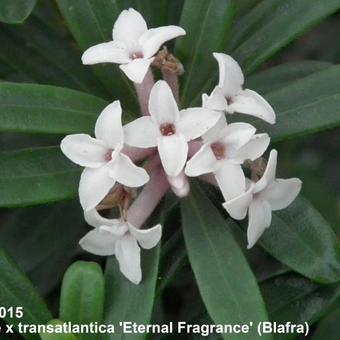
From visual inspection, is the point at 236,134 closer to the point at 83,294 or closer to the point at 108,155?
the point at 108,155

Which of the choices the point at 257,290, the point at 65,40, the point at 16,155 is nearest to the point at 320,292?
the point at 257,290

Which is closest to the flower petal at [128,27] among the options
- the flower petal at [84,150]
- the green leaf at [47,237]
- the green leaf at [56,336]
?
the flower petal at [84,150]

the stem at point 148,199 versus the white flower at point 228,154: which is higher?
the white flower at point 228,154

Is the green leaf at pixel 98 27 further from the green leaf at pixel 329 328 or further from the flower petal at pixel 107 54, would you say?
the green leaf at pixel 329 328

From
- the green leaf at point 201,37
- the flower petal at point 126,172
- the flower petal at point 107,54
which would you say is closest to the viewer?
the flower petal at point 126,172

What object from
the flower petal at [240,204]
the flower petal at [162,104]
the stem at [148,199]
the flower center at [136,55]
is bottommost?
the stem at [148,199]

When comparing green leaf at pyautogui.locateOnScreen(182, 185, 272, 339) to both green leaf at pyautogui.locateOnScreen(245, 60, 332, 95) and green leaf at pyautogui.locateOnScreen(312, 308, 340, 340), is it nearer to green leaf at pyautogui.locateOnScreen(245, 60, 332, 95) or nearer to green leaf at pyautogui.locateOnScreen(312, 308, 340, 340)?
green leaf at pyautogui.locateOnScreen(245, 60, 332, 95)

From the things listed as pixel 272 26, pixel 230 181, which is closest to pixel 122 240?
pixel 230 181

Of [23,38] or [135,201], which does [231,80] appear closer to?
[135,201]
